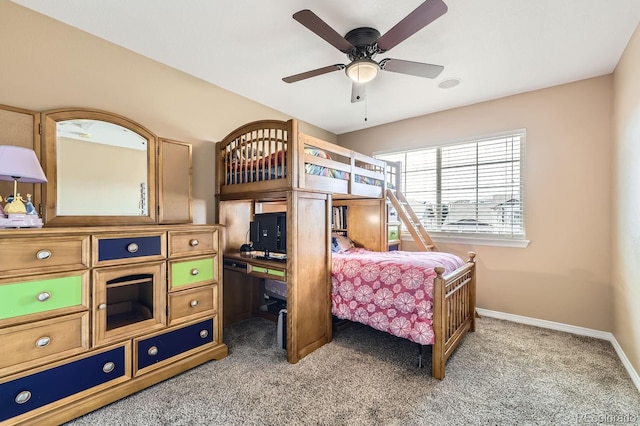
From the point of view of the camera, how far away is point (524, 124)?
10.8ft

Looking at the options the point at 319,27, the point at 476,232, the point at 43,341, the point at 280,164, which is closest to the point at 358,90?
the point at 319,27

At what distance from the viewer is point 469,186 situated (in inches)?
147

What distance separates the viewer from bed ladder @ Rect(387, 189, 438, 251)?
3.62 metres

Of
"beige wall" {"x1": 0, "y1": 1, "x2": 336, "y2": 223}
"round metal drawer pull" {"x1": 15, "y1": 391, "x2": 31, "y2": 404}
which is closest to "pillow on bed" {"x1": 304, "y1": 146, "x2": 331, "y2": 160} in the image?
"beige wall" {"x1": 0, "y1": 1, "x2": 336, "y2": 223}

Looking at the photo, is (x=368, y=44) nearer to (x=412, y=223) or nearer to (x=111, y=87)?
(x=111, y=87)

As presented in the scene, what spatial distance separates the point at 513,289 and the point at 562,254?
25.1 inches

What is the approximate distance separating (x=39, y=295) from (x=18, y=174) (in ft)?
2.28

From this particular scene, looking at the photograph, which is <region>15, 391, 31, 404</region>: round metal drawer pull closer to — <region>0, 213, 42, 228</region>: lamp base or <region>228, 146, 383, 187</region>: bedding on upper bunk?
<region>0, 213, 42, 228</region>: lamp base

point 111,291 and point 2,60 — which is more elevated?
point 2,60

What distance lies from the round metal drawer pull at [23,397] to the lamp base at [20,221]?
0.91 m

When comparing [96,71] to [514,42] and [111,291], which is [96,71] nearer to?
[111,291]

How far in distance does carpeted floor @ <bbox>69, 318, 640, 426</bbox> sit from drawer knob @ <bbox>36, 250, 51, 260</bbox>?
99cm

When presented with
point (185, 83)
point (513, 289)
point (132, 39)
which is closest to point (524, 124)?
point (513, 289)

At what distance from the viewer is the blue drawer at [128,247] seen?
185 centimetres
